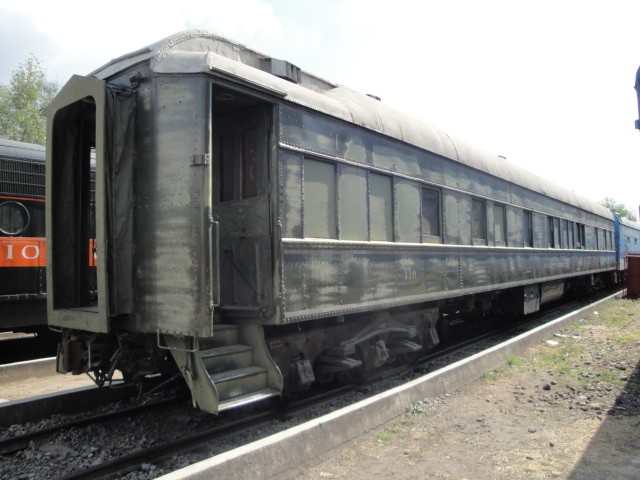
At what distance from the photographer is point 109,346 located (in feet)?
15.6

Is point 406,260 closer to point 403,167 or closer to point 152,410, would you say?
point 403,167

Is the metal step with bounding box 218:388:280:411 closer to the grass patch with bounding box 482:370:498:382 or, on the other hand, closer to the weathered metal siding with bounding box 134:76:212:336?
the weathered metal siding with bounding box 134:76:212:336

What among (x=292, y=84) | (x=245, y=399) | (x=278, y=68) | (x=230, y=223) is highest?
(x=278, y=68)

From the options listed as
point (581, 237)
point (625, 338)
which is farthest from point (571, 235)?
point (625, 338)

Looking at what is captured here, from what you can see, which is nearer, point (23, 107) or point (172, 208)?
point (172, 208)

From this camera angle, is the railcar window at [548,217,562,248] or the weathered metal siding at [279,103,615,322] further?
the railcar window at [548,217,562,248]

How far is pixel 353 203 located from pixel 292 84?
143 centimetres

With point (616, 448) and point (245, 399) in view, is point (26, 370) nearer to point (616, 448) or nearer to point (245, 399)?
point (245, 399)

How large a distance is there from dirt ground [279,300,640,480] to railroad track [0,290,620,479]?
990mm

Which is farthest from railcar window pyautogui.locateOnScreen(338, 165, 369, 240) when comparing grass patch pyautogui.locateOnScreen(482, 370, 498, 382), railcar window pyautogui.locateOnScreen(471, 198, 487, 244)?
railcar window pyautogui.locateOnScreen(471, 198, 487, 244)

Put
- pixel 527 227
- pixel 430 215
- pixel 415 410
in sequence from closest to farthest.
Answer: pixel 415 410 → pixel 430 215 → pixel 527 227

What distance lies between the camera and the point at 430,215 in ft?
23.6

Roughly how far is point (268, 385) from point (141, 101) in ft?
9.01

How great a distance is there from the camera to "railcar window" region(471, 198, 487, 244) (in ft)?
27.8
